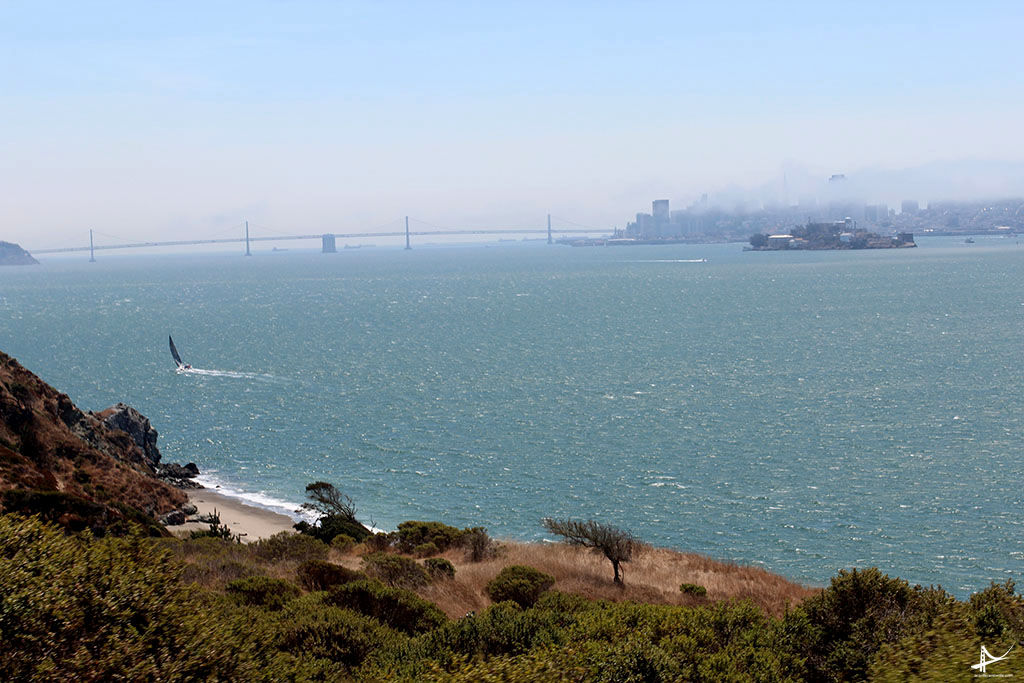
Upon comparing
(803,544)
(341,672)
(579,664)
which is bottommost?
(803,544)

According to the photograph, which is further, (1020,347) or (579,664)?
(1020,347)

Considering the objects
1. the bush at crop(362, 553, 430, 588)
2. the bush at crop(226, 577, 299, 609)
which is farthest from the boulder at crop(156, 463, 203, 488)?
the bush at crop(226, 577, 299, 609)

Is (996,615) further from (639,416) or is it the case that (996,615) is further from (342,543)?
(639,416)

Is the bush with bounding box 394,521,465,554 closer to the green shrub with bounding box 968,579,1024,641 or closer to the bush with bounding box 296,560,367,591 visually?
the bush with bounding box 296,560,367,591

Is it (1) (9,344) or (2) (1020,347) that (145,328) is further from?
(2) (1020,347)

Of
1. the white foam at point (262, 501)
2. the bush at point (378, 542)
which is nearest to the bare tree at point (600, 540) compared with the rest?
the bush at point (378, 542)

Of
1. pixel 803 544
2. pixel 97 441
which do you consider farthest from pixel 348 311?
pixel 803 544

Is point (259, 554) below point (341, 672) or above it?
below

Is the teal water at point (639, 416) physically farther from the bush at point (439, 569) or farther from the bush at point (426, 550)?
the bush at point (439, 569)
